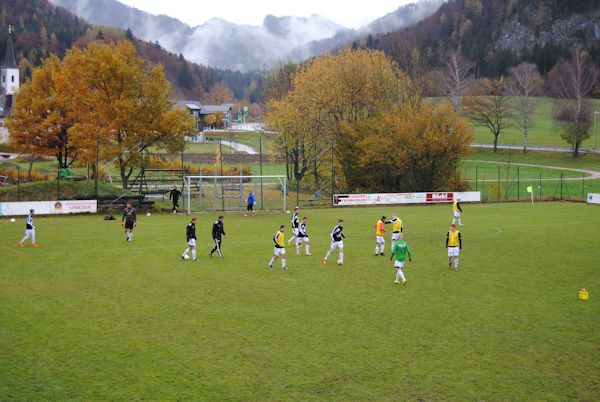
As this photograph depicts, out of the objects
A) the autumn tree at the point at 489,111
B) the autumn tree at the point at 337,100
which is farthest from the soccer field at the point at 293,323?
the autumn tree at the point at 489,111

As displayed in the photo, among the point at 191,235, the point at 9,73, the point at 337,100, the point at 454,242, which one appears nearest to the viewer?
the point at 454,242

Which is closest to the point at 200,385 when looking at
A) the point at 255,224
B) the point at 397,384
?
the point at 397,384

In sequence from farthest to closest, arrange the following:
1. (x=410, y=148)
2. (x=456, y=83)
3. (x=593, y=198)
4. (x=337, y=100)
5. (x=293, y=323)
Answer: (x=456, y=83)
(x=337, y=100)
(x=410, y=148)
(x=593, y=198)
(x=293, y=323)

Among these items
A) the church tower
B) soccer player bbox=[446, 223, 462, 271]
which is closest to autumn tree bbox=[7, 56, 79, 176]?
soccer player bbox=[446, 223, 462, 271]

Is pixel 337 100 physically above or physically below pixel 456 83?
below

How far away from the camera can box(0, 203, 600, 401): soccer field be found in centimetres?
1370

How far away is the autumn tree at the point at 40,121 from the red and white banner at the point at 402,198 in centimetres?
2851

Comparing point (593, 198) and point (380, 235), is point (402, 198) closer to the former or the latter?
point (593, 198)

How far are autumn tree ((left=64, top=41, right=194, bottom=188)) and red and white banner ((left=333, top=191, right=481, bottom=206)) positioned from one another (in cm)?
1558

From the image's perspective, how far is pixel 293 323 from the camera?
59.4ft

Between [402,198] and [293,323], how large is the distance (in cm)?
3851

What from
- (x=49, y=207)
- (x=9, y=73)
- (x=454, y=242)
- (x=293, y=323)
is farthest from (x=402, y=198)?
(x=9, y=73)

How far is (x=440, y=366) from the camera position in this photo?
14.9 meters

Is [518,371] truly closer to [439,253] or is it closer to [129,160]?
[439,253]
